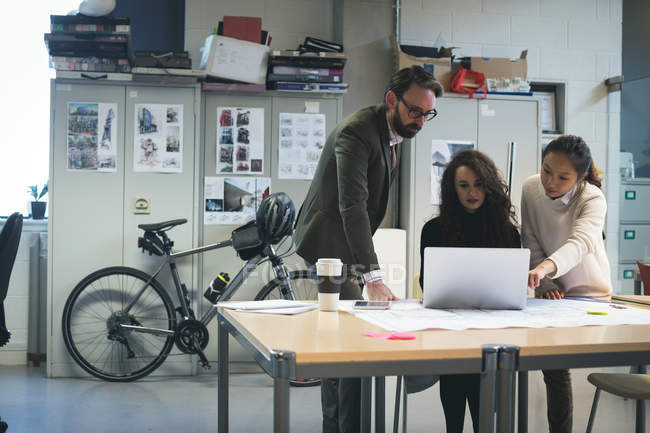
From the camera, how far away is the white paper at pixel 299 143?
4.21m

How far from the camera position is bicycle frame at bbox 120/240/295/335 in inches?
152

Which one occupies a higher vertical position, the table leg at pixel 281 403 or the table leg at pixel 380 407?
the table leg at pixel 281 403

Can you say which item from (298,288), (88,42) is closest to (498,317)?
(298,288)

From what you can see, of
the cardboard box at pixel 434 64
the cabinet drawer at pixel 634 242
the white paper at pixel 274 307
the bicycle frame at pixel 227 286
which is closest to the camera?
the white paper at pixel 274 307

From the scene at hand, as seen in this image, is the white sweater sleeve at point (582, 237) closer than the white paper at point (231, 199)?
Yes

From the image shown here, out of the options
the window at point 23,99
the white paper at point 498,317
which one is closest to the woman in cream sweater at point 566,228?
the white paper at point 498,317

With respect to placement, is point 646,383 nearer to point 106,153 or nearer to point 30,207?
point 106,153

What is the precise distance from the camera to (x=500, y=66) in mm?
4383

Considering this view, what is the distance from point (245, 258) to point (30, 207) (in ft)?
5.43

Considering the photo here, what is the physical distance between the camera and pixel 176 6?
4.59m

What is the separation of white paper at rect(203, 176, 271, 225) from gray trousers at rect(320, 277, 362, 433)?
6.12 feet

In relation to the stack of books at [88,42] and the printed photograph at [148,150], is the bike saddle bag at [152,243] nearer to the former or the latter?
the printed photograph at [148,150]

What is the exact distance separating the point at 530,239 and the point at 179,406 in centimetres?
203

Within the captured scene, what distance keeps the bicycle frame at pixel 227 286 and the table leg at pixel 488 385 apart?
2.59 m
